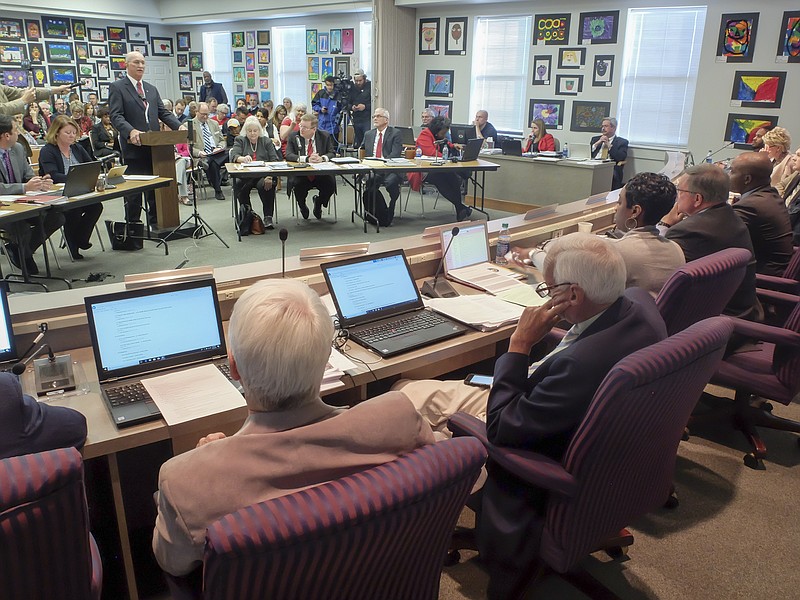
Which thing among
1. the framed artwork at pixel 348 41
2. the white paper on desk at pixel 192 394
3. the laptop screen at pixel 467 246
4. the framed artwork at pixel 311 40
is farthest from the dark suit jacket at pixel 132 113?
the framed artwork at pixel 311 40

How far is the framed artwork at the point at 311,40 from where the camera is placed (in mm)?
12193

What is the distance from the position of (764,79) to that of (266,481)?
823 centimetres

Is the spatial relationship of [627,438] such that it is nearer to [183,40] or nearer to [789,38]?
[789,38]

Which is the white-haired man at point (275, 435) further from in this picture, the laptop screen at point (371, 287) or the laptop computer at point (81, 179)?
the laptop computer at point (81, 179)

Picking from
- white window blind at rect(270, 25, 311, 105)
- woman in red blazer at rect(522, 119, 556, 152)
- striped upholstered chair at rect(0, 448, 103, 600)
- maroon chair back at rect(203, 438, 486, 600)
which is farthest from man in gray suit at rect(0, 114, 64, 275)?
white window blind at rect(270, 25, 311, 105)

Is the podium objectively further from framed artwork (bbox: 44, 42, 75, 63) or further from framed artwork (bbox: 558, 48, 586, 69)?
framed artwork (bbox: 44, 42, 75, 63)

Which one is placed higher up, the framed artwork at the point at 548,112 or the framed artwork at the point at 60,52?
the framed artwork at the point at 60,52

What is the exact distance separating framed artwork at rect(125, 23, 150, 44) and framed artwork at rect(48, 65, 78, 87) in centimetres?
158

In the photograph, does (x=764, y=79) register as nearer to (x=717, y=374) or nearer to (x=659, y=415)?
(x=717, y=374)

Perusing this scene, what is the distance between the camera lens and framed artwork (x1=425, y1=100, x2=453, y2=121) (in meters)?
10.4

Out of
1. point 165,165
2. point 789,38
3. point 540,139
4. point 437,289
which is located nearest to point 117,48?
point 165,165

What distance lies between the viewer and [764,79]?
7.36 m

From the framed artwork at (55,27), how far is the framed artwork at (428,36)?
775 centimetres

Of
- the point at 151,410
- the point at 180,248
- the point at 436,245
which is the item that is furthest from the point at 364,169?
the point at 151,410
